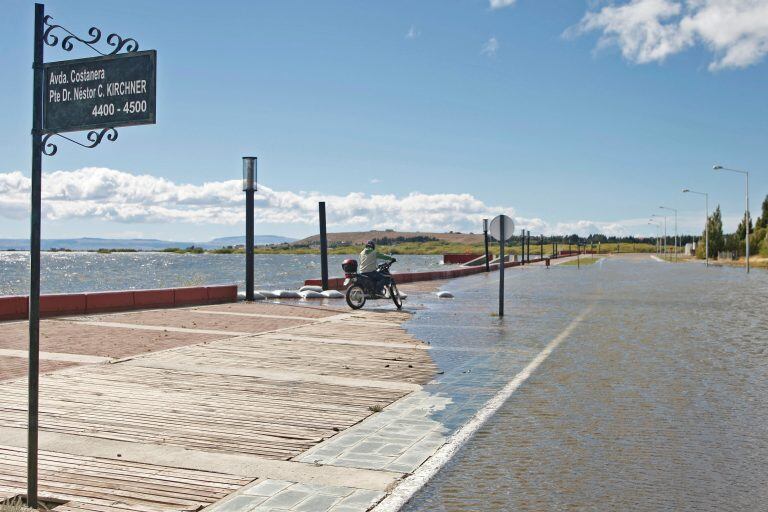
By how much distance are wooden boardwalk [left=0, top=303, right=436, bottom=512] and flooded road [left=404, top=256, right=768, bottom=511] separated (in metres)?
1.18

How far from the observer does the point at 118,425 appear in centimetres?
716

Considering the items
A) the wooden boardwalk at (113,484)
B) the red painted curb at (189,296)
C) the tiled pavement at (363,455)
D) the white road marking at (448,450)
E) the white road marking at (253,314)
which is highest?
the red painted curb at (189,296)

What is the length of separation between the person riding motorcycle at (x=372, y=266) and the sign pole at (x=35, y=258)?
643 inches

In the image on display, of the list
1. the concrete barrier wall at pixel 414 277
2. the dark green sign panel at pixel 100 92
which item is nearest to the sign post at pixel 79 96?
the dark green sign panel at pixel 100 92

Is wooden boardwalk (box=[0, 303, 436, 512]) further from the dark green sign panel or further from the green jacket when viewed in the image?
the green jacket

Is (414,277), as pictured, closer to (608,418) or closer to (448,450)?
(608,418)

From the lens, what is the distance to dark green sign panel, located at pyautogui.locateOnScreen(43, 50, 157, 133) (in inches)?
206

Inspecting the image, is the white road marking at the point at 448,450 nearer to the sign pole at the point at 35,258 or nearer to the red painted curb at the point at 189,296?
the sign pole at the point at 35,258

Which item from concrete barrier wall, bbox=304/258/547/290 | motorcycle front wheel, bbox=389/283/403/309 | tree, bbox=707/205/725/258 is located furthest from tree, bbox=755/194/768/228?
motorcycle front wheel, bbox=389/283/403/309

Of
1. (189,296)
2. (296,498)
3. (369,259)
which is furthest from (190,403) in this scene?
(189,296)

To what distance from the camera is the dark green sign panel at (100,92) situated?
17.2 feet

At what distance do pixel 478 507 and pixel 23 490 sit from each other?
2.94m

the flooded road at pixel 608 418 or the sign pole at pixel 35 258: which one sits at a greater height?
the sign pole at pixel 35 258

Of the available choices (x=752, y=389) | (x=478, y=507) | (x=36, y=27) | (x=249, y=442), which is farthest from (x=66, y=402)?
(x=752, y=389)
